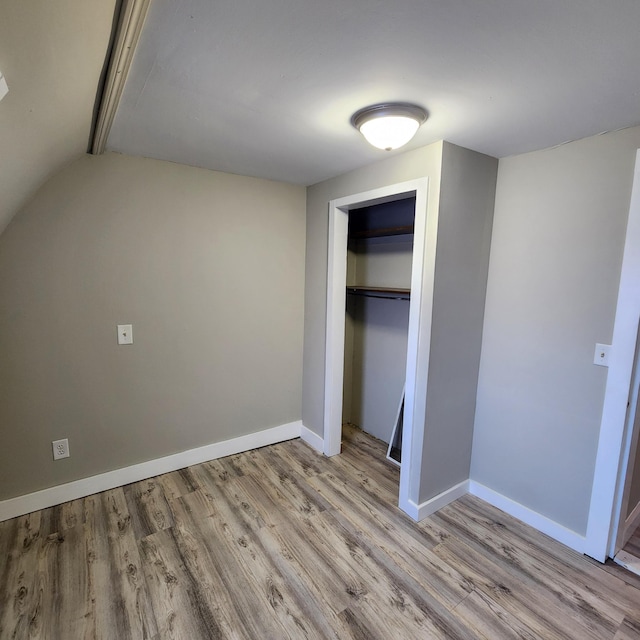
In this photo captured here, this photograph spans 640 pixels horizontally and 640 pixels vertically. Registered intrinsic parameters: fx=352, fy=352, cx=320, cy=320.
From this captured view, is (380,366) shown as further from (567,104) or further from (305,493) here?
(567,104)

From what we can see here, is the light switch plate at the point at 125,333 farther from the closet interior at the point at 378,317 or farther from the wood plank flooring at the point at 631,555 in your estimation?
the wood plank flooring at the point at 631,555

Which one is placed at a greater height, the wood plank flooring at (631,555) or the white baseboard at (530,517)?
the white baseboard at (530,517)

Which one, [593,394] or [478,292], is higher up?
[478,292]

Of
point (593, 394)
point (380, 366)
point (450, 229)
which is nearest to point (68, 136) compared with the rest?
point (450, 229)

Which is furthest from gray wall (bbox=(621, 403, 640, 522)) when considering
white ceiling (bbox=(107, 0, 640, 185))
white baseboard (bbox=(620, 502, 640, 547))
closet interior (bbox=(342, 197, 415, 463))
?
white ceiling (bbox=(107, 0, 640, 185))

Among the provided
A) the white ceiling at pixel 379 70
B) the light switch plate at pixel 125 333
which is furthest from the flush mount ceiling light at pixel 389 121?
the light switch plate at pixel 125 333

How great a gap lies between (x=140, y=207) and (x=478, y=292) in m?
2.29

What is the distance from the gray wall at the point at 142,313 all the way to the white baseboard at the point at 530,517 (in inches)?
66.3

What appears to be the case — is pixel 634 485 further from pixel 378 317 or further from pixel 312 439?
pixel 312 439

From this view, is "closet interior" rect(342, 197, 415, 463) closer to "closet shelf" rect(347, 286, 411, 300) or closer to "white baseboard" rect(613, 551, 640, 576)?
"closet shelf" rect(347, 286, 411, 300)

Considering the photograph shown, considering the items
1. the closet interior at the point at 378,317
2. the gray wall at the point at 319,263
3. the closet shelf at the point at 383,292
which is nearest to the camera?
the gray wall at the point at 319,263

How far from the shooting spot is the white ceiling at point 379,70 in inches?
39.0

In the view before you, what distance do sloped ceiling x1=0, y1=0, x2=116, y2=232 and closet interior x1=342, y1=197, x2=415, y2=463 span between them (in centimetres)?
206

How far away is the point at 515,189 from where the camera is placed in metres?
2.15
